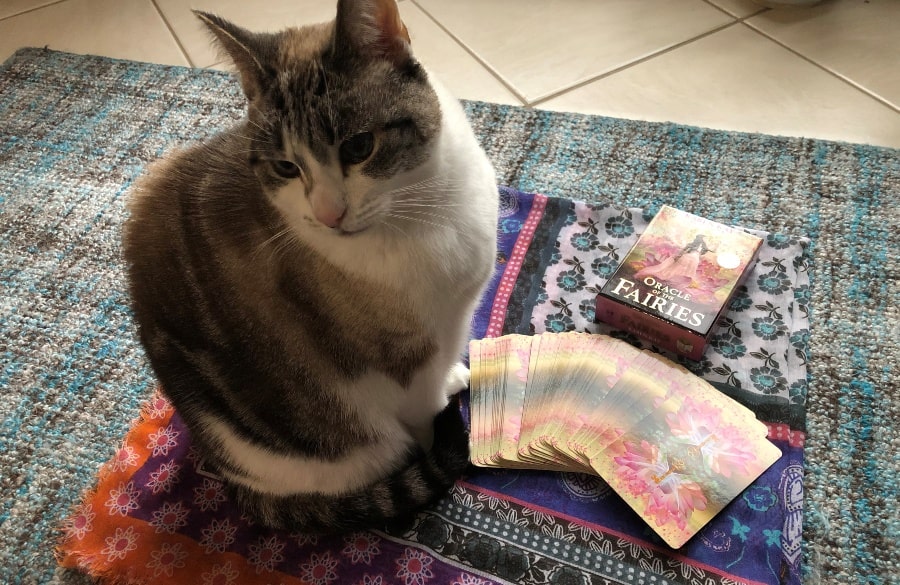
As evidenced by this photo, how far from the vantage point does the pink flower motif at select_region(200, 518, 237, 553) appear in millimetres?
1223

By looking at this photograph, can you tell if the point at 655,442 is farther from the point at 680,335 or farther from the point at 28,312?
the point at 28,312

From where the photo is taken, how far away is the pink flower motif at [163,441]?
4.41 feet

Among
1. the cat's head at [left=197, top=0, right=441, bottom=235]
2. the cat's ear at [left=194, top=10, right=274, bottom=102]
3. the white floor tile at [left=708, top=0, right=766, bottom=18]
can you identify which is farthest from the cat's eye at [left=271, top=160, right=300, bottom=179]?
the white floor tile at [left=708, top=0, right=766, bottom=18]

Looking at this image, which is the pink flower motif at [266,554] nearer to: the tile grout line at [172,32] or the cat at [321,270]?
the cat at [321,270]

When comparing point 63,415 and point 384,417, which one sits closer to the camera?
point 384,417

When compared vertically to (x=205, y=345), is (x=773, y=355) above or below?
below

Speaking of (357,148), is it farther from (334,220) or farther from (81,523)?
(81,523)

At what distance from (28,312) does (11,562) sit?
2.14ft

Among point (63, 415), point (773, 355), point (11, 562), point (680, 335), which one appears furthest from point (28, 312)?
point (773, 355)

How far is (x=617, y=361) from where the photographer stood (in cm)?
137

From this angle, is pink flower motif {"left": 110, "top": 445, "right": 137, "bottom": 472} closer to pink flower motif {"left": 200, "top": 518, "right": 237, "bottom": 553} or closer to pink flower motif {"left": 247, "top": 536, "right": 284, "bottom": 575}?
pink flower motif {"left": 200, "top": 518, "right": 237, "bottom": 553}

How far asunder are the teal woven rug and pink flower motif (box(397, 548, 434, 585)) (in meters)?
0.68

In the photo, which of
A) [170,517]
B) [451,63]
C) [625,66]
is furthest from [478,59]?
[170,517]

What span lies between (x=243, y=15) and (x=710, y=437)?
7.65ft
